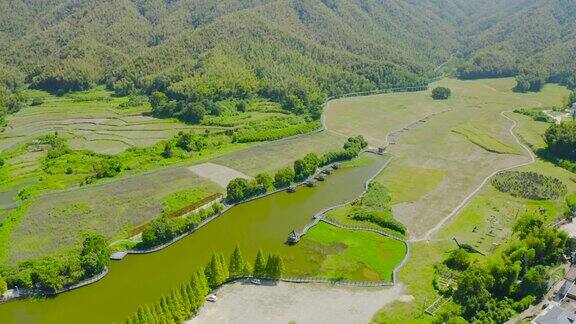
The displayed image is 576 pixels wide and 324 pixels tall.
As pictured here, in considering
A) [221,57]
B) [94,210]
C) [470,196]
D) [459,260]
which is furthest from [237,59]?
[459,260]

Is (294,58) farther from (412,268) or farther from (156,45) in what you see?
(412,268)

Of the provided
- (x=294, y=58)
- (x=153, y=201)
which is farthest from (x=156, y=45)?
(x=153, y=201)

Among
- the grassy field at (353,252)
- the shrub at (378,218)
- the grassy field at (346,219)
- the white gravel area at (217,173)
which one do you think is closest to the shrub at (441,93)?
the white gravel area at (217,173)

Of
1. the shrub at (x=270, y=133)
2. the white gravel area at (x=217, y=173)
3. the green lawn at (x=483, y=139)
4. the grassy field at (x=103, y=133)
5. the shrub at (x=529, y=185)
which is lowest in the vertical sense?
the shrub at (x=529, y=185)

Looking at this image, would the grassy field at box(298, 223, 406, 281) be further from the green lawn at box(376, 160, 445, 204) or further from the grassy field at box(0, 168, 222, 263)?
the grassy field at box(0, 168, 222, 263)

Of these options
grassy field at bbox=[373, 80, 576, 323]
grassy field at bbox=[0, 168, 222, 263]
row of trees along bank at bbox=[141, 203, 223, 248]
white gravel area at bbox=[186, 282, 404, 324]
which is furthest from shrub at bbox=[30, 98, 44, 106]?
grassy field at bbox=[373, 80, 576, 323]

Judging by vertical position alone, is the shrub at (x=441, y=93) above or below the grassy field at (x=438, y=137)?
above

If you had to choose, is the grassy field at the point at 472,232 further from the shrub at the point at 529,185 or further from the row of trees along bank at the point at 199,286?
the row of trees along bank at the point at 199,286
